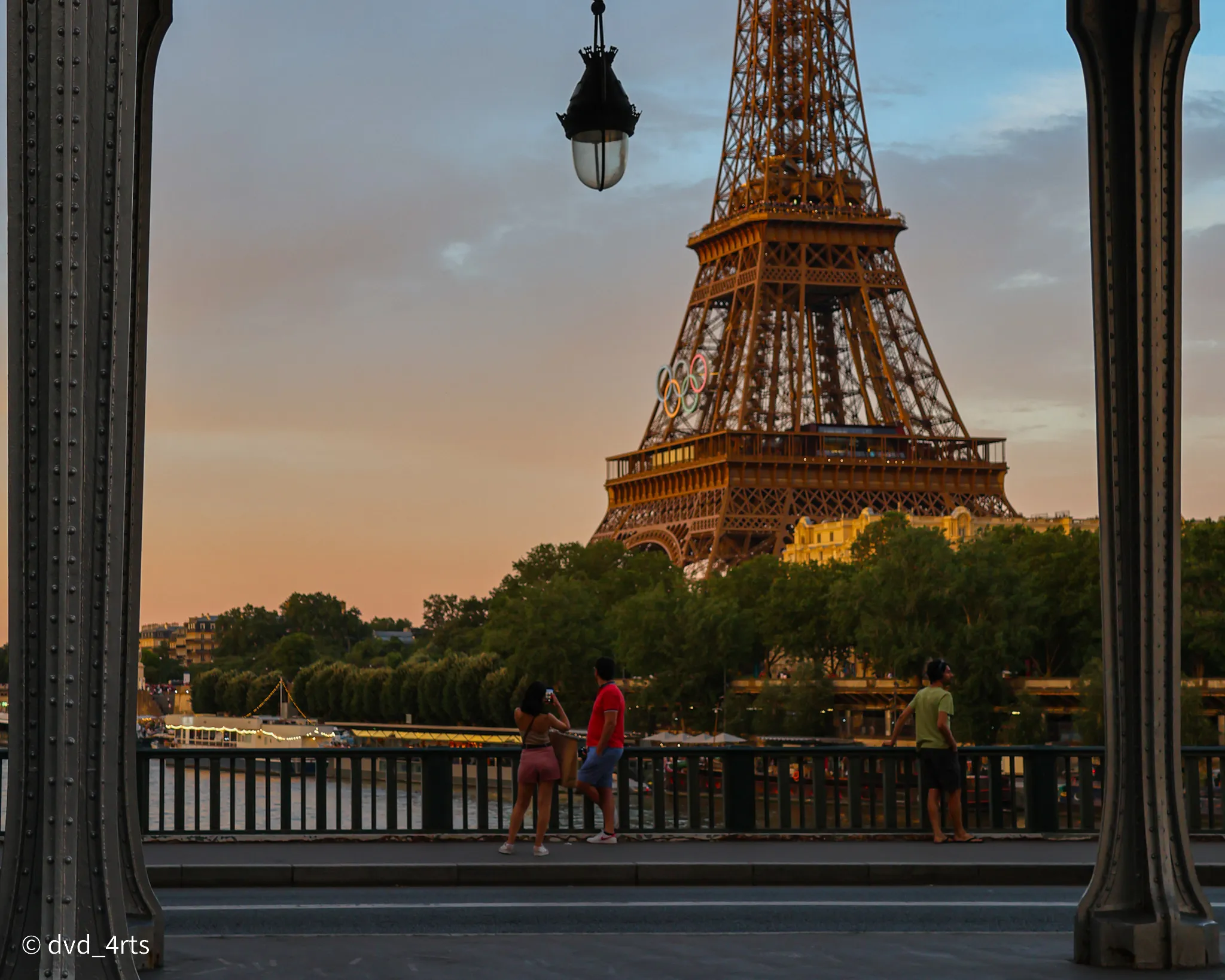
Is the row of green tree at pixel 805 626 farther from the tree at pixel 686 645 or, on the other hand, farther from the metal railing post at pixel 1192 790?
the metal railing post at pixel 1192 790

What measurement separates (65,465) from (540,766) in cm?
924

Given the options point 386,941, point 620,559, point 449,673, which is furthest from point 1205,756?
point 449,673

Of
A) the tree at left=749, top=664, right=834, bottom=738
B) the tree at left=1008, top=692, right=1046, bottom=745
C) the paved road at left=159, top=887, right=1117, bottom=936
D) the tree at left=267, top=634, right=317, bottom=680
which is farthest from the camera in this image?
the tree at left=267, top=634, right=317, bottom=680

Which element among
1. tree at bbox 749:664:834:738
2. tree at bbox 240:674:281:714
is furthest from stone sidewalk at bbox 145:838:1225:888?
tree at bbox 240:674:281:714

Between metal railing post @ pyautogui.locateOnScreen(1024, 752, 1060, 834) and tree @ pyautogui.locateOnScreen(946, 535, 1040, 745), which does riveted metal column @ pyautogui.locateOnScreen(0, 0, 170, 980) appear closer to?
metal railing post @ pyautogui.locateOnScreen(1024, 752, 1060, 834)

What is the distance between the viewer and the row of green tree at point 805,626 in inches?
2516

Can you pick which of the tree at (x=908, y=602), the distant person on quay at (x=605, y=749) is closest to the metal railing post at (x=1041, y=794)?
the distant person on quay at (x=605, y=749)

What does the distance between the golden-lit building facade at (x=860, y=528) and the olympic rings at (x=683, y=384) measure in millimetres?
9846

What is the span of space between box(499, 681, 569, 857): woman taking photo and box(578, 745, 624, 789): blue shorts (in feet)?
1.85

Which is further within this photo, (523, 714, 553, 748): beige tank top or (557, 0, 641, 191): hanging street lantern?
(523, 714, 553, 748): beige tank top

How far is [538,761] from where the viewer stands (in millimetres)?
15742

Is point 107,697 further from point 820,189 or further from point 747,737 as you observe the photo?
point 820,189

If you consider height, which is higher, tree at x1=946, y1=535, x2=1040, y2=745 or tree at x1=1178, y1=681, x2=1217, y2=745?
tree at x1=946, y1=535, x2=1040, y2=745

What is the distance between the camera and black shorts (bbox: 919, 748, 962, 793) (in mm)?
16531
